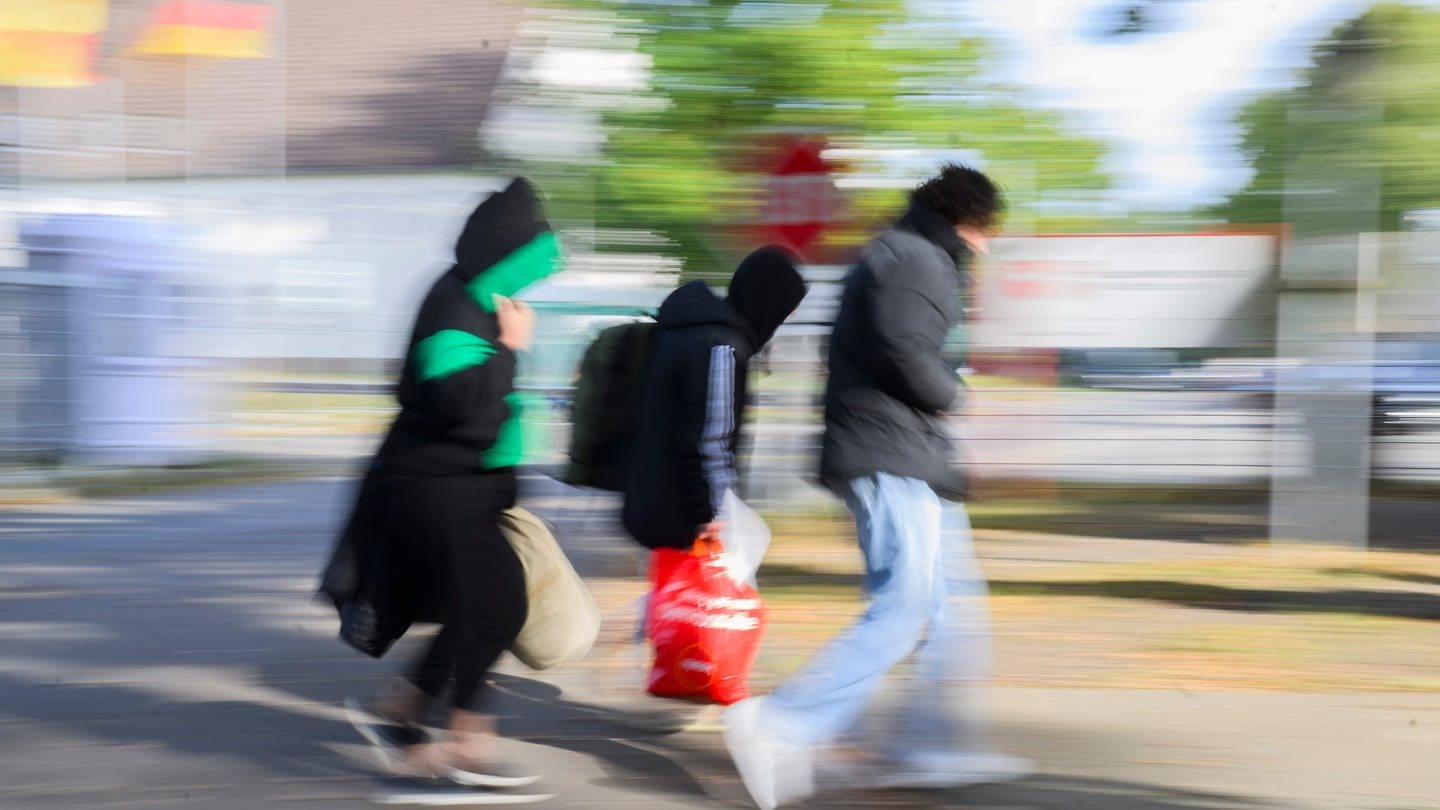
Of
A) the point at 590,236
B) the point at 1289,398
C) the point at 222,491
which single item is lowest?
the point at 222,491

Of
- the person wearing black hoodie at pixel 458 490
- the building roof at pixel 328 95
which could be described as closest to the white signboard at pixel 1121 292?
the person wearing black hoodie at pixel 458 490

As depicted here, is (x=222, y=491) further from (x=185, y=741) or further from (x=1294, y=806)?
(x=1294, y=806)

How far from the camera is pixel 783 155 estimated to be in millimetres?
7426

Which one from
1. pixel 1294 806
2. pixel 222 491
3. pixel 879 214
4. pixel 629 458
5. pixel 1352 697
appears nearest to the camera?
pixel 1294 806

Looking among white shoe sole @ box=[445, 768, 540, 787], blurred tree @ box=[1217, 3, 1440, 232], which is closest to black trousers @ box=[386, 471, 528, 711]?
white shoe sole @ box=[445, 768, 540, 787]

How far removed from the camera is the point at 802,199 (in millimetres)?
7312

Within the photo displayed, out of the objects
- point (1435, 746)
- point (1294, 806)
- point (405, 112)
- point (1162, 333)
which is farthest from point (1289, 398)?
point (405, 112)

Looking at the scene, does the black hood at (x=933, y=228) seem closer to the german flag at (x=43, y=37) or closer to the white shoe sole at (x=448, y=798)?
the white shoe sole at (x=448, y=798)

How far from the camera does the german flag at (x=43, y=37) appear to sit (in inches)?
617

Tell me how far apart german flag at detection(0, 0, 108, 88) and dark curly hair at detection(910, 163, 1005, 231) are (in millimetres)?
13707

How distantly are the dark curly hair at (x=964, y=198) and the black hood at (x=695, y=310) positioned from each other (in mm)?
702

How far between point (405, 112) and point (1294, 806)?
35.3 m

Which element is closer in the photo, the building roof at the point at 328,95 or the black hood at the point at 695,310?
the black hood at the point at 695,310

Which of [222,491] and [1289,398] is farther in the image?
[222,491]
